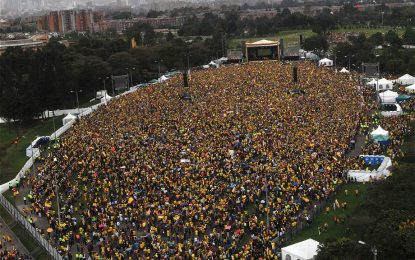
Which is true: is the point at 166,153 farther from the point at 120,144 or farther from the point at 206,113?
the point at 206,113

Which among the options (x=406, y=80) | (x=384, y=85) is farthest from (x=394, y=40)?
(x=384, y=85)

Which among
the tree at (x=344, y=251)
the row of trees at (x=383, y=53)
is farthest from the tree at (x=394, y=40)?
the tree at (x=344, y=251)

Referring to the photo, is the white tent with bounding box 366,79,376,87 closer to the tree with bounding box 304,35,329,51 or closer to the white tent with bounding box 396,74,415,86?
the white tent with bounding box 396,74,415,86

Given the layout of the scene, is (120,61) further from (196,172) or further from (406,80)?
(196,172)

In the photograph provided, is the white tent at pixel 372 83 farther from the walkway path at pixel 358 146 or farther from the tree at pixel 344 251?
the tree at pixel 344 251

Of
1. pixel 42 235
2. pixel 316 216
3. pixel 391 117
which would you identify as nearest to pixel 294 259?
pixel 316 216
